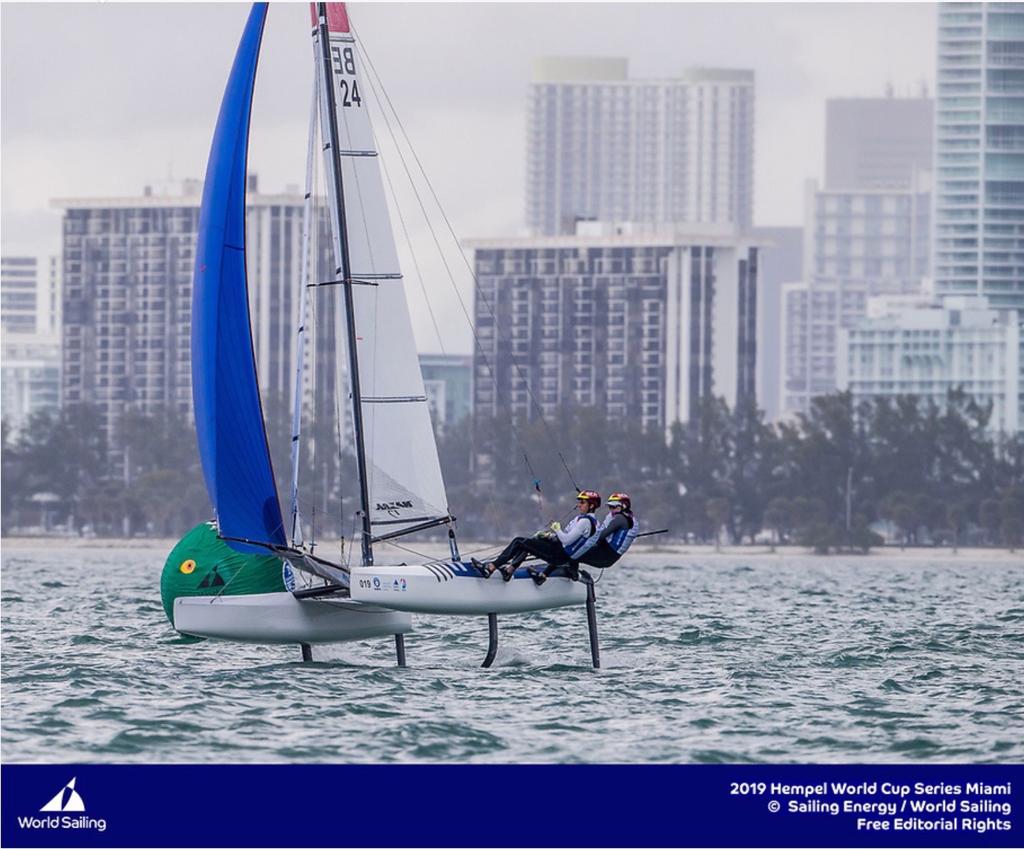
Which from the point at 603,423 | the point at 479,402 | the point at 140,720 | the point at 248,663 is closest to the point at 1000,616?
the point at 248,663

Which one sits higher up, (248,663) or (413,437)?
(413,437)

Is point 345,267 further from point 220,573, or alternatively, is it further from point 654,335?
point 654,335

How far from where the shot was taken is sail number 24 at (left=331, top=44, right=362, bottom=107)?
72.1 ft

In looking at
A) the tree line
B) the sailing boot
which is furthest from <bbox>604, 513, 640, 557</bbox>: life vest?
the tree line

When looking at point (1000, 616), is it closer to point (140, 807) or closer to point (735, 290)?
point (140, 807)

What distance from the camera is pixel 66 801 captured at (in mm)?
13992

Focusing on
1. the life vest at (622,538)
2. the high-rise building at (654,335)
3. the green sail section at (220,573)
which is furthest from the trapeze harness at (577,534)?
the high-rise building at (654,335)

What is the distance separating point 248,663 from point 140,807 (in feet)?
30.5

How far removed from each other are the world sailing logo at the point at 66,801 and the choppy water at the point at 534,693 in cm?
243

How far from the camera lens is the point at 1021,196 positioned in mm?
160250

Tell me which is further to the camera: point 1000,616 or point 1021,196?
point 1021,196

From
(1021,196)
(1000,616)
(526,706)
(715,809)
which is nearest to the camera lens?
(715,809)

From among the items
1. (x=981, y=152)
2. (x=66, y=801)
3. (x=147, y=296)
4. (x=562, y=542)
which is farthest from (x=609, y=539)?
(x=981, y=152)

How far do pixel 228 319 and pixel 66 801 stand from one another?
787 centimetres
